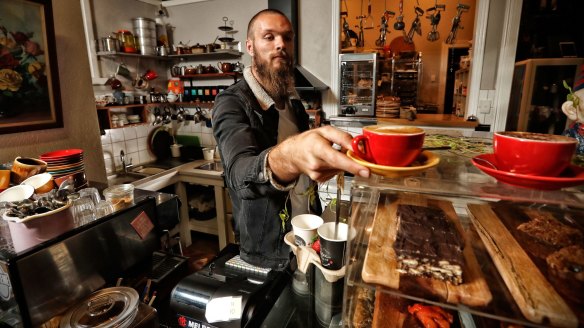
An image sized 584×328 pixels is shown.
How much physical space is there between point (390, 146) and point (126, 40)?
3.44 m

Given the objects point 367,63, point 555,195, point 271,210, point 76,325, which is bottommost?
point 76,325

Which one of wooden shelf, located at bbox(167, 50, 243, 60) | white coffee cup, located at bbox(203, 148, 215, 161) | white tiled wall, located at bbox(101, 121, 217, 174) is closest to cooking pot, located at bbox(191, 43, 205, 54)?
wooden shelf, located at bbox(167, 50, 243, 60)

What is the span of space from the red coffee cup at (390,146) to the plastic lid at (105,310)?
0.94m

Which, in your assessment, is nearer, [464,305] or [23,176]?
[464,305]

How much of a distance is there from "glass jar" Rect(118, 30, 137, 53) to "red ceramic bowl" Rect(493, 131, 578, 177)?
11.3ft

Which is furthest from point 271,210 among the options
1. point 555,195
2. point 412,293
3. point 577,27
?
point 577,27

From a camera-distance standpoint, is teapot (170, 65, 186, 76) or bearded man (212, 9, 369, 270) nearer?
bearded man (212, 9, 369, 270)

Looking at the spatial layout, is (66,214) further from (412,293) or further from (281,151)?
(412,293)

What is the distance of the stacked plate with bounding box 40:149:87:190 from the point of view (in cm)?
139

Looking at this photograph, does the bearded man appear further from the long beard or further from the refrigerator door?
the refrigerator door

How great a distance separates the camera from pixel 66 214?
112cm

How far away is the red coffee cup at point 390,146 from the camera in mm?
472

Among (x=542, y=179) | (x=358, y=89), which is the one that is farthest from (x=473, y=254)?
(x=358, y=89)

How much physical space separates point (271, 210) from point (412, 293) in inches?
32.2
